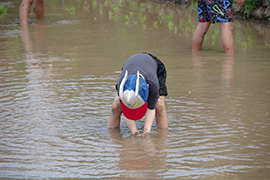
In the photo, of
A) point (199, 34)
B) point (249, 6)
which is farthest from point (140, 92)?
point (249, 6)

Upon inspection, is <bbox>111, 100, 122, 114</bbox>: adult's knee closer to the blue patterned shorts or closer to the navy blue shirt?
the navy blue shirt

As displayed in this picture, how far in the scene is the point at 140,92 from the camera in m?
2.63

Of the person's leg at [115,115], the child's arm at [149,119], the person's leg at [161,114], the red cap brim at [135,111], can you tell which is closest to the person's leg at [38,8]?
the person's leg at [115,115]

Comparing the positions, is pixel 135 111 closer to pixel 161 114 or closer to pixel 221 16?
pixel 161 114

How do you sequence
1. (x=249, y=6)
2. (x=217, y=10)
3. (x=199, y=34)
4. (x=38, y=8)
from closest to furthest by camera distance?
(x=217, y=10), (x=199, y=34), (x=249, y=6), (x=38, y=8)

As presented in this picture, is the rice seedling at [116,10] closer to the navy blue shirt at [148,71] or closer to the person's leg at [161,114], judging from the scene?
the person's leg at [161,114]

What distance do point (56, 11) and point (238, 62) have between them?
23.3 feet

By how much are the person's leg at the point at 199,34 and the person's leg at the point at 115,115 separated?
3236 mm

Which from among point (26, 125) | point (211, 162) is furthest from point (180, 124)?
point (26, 125)

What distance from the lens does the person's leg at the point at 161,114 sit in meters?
3.30

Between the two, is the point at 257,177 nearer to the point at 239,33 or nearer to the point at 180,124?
the point at 180,124

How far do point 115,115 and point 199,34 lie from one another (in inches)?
130

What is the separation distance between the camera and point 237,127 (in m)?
3.37

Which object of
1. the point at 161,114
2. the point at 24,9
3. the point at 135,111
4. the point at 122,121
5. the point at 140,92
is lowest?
the point at 122,121
